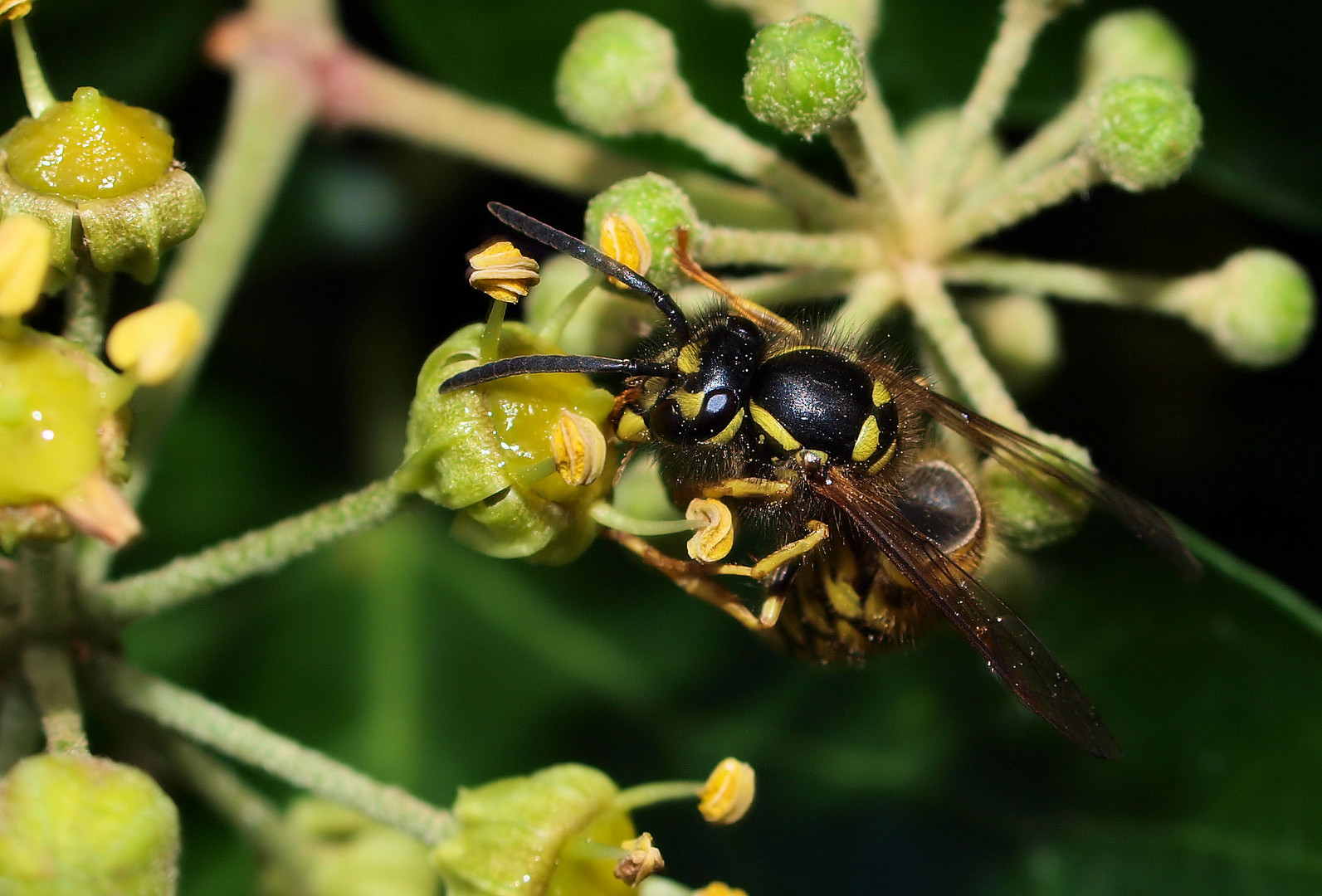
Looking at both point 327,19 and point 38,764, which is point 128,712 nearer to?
point 38,764

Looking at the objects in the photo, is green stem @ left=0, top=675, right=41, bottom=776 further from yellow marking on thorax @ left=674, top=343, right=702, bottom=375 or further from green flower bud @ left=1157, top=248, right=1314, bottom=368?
green flower bud @ left=1157, top=248, right=1314, bottom=368

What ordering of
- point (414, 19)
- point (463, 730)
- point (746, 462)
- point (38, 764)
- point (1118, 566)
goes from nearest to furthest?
point (38, 764) → point (746, 462) → point (1118, 566) → point (414, 19) → point (463, 730)

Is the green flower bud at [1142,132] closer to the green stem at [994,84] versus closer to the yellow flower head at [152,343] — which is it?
the green stem at [994,84]

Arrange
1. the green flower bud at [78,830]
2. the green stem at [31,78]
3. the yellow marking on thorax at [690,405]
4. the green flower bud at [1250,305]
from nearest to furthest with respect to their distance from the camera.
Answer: the green flower bud at [78,830] < the green stem at [31,78] < the yellow marking on thorax at [690,405] < the green flower bud at [1250,305]

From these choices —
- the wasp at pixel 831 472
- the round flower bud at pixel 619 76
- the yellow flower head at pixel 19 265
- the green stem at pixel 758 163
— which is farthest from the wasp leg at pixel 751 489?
the yellow flower head at pixel 19 265

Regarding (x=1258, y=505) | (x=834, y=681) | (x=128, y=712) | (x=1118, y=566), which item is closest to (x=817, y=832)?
(x=834, y=681)

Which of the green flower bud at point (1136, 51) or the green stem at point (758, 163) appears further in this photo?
the green flower bud at point (1136, 51)
